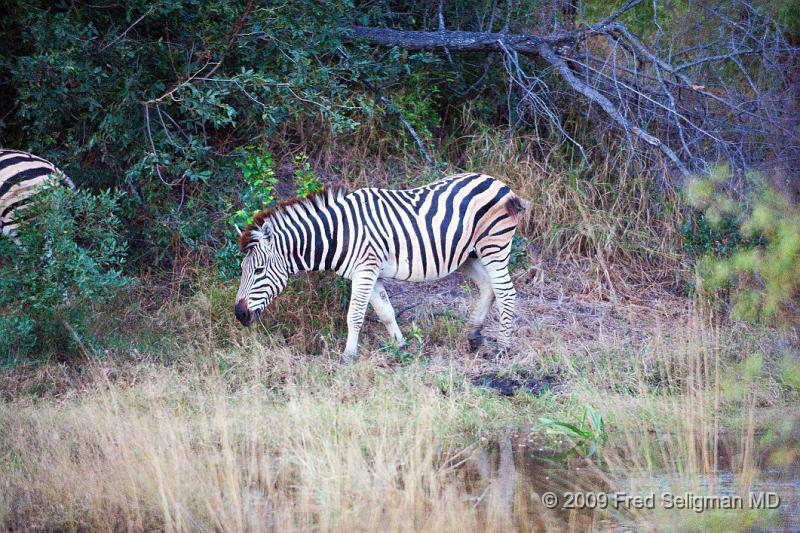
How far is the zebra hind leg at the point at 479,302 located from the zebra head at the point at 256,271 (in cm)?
208

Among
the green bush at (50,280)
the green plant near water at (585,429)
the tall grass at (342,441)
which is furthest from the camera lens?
the green bush at (50,280)

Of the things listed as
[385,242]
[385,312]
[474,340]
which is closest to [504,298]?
[474,340]

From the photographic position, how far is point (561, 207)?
11.5 m

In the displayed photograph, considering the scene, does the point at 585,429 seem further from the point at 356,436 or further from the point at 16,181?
the point at 16,181

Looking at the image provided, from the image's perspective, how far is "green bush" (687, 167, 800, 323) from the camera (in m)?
5.39

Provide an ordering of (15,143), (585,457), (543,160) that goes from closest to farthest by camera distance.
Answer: (585,457) → (15,143) → (543,160)

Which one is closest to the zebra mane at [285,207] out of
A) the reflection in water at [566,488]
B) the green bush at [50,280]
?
the green bush at [50,280]

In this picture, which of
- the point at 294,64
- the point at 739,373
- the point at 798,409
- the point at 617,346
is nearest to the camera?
the point at 798,409

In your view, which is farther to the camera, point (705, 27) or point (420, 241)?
point (705, 27)

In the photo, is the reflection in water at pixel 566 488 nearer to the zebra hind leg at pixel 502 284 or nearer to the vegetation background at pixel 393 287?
the vegetation background at pixel 393 287

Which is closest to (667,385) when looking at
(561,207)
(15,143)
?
(561,207)

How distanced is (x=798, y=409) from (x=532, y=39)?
5.66 meters

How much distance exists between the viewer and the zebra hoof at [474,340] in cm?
942

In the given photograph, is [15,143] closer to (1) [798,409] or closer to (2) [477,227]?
(2) [477,227]
